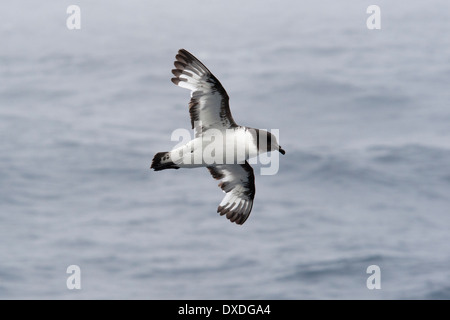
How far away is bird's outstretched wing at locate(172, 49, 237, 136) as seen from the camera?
16359mm

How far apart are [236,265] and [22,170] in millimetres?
14479

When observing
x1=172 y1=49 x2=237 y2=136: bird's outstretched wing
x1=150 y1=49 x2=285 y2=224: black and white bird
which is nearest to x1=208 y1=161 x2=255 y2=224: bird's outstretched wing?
x1=150 y1=49 x2=285 y2=224: black and white bird

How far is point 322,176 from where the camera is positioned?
4272 cm

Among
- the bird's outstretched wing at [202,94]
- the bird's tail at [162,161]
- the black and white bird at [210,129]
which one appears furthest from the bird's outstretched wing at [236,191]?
the bird's tail at [162,161]

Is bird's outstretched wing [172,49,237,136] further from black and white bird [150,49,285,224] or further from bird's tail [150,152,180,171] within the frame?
bird's tail [150,152,180,171]

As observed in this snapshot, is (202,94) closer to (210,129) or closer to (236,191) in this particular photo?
(210,129)

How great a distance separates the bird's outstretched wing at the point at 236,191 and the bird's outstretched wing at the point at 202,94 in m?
1.70

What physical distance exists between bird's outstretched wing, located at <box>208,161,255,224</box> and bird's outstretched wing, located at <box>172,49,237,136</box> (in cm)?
170

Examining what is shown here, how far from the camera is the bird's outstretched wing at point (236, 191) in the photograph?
59.3ft

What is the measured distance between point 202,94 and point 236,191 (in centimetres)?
261

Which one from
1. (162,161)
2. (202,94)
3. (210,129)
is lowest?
(162,161)

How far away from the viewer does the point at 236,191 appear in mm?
18234

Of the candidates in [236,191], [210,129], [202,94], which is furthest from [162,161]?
[236,191]

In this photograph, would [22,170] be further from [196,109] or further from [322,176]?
[196,109]
